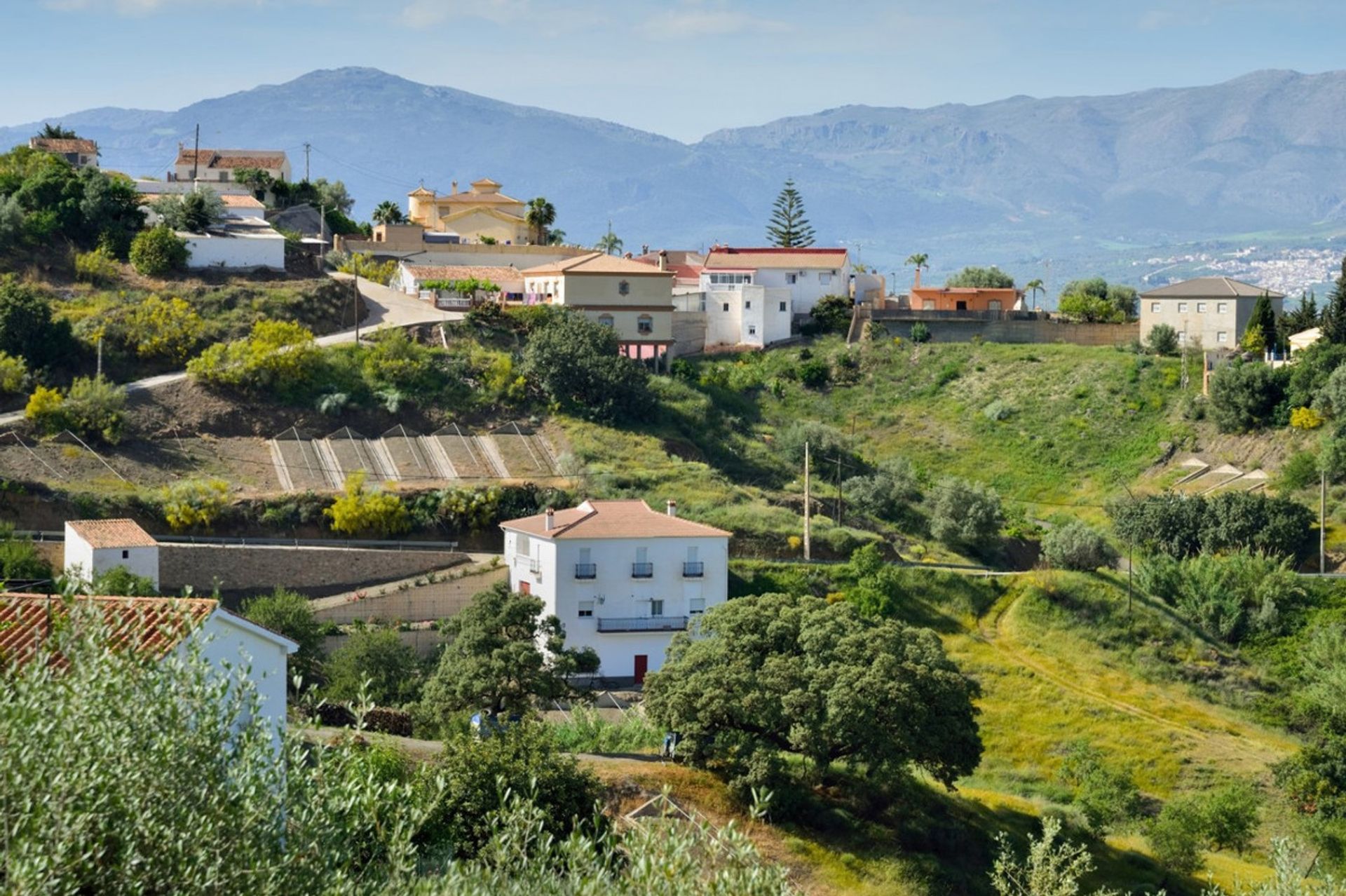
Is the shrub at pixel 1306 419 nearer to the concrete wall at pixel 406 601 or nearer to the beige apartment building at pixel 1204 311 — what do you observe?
the beige apartment building at pixel 1204 311

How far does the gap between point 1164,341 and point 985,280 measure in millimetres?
20206

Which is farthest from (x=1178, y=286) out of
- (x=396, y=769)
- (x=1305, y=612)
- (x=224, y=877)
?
(x=224, y=877)

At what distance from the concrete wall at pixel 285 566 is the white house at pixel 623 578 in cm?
310

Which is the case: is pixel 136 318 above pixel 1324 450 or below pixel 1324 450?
above

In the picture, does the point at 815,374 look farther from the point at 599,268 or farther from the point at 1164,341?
the point at 1164,341

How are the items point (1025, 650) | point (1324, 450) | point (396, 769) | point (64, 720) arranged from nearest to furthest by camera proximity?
point (64, 720) < point (396, 769) < point (1025, 650) < point (1324, 450)

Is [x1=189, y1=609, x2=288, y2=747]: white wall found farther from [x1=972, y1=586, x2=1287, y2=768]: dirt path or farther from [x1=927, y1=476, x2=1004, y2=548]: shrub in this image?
[x1=927, y1=476, x2=1004, y2=548]: shrub

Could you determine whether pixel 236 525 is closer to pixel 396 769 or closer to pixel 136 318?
pixel 136 318

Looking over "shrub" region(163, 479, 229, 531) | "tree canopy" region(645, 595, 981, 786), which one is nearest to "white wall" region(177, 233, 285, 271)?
"shrub" region(163, 479, 229, 531)

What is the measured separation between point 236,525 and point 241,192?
3580cm

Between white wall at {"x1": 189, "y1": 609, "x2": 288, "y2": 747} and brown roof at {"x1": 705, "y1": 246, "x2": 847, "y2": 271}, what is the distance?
56.0m

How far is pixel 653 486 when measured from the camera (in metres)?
58.0

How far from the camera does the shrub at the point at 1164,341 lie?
74938mm

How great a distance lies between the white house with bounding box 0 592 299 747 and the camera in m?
19.8
